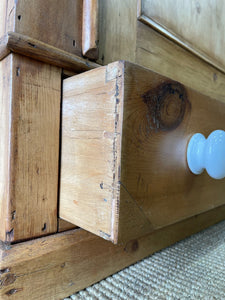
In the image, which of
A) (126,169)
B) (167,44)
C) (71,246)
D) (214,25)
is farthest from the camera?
(214,25)

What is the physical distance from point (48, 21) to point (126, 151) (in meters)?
0.24

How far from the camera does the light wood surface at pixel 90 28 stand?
15.4 inches

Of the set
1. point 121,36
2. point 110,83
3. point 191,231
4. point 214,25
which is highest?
point 214,25

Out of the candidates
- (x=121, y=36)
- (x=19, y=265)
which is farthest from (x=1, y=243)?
(x=121, y=36)

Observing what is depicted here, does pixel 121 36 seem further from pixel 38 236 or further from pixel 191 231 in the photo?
pixel 191 231

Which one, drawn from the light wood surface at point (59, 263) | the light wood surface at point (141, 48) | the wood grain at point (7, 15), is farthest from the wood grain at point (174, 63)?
the light wood surface at point (59, 263)

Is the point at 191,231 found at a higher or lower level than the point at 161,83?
lower

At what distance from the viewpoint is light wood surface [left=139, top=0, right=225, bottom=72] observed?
0.53m

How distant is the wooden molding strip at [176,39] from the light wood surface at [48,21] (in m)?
0.15

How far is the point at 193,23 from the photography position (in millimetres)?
636

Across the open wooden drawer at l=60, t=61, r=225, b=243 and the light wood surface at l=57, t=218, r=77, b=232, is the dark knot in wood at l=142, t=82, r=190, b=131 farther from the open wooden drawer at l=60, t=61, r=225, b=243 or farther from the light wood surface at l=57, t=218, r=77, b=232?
the light wood surface at l=57, t=218, r=77, b=232

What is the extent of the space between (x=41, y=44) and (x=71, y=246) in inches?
11.9

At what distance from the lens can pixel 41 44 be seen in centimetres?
34

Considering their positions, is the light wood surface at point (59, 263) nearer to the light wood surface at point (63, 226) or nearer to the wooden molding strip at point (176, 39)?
the light wood surface at point (63, 226)
